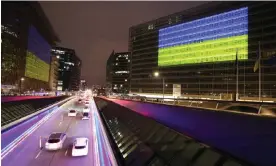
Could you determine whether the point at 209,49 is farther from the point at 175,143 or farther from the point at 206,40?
the point at 175,143

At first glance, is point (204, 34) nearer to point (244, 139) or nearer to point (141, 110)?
point (141, 110)

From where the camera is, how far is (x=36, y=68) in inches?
5674

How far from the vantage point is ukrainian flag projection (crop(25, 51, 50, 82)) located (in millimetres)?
126894

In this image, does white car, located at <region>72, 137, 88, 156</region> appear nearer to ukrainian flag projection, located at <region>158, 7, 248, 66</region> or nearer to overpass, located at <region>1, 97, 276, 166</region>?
overpass, located at <region>1, 97, 276, 166</region>

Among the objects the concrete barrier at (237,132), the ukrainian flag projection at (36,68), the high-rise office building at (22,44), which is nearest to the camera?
the concrete barrier at (237,132)

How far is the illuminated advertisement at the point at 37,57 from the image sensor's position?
127906 millimetres

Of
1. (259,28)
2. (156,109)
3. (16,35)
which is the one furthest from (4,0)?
(156,109)

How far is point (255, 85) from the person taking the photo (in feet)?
244

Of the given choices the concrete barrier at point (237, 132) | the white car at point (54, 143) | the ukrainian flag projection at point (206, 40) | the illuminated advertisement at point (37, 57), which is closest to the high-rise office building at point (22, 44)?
the illuminated advertisement at point (37, 57)

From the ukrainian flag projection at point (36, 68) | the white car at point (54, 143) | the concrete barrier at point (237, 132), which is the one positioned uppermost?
the ukrainian flag projection at point (36, 68)

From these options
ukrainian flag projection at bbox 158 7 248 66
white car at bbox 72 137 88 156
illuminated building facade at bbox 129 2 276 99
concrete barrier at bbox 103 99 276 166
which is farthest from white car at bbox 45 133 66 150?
ukrainian flag projection at bbox 158 7 248 66

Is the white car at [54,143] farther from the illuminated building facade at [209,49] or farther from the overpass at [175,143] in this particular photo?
the illuminated building facade at [209,49]

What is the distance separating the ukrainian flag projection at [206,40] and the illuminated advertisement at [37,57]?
2755 inches

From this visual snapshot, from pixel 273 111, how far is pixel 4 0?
123372mm
